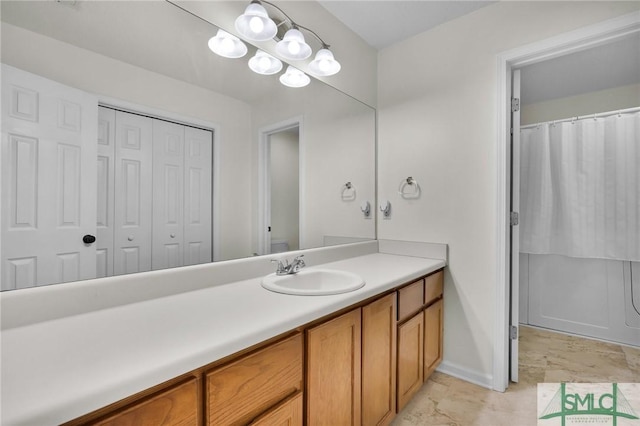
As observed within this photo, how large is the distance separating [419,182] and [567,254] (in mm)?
1597

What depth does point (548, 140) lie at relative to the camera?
8.69 feet

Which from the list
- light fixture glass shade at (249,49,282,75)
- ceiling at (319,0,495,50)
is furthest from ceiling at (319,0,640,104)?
light fixture glass shade at (249,49,282,75)

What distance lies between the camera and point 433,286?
6.27 feet

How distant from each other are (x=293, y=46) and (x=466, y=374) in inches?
89.8

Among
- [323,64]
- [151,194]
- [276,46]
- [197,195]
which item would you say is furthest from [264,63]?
[151,194]

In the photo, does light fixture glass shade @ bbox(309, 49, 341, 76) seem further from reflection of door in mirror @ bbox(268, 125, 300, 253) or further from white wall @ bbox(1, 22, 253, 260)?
white wall @ bbox(1, 22, 253, 260)

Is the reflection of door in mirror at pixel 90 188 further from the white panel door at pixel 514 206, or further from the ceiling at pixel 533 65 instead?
the white panel door at pixel 514 206

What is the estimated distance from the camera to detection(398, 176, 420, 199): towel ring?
218cm

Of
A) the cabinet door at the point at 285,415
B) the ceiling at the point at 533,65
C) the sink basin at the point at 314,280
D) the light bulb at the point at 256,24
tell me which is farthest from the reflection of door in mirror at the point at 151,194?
the ceiling at the point at 533,65

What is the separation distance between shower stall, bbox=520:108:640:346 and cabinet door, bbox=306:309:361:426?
2.38 metres

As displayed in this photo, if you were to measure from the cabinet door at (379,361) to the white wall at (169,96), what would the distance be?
688mm

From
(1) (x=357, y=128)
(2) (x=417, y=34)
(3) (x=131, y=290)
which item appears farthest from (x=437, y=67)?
(3) (x=131, y=290)

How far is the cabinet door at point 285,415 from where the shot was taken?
0.87m

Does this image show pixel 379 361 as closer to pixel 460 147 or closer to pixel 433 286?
pixel 433 286
